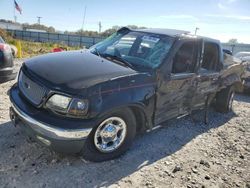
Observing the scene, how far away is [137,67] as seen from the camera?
382 centimetres

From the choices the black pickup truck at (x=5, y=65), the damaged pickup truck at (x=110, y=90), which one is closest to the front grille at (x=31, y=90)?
the damaged pickup truck at (x=110, y=90)

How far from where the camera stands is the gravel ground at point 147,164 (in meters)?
3.14

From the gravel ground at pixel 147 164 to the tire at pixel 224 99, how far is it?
1361mm

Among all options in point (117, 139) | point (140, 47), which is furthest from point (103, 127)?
point (140, 47)

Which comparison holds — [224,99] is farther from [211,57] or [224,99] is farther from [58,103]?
[58,103]

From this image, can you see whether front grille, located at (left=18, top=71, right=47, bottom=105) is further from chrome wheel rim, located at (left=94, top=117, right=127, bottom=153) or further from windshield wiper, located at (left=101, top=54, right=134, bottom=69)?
windshield wiper, located at (left=101, top=54, right=134, bottom=69)

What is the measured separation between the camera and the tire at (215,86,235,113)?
6258 millimetres

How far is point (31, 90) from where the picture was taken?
336cm

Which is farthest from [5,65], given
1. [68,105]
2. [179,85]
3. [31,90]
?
[179,85]

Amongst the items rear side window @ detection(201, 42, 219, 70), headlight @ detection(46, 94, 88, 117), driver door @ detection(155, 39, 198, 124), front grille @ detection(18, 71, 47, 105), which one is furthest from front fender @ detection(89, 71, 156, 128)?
rear side window @ detection(201, 42, 219, 70)

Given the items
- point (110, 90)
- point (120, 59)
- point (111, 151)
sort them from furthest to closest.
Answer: point (120, 59) → point (111, 151) → point (110, 90)

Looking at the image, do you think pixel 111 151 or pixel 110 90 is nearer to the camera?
pixel 110 90

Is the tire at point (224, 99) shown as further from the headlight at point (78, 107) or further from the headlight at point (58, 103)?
the headlight at point (58, 103)

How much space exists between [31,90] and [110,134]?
3.91 feet
